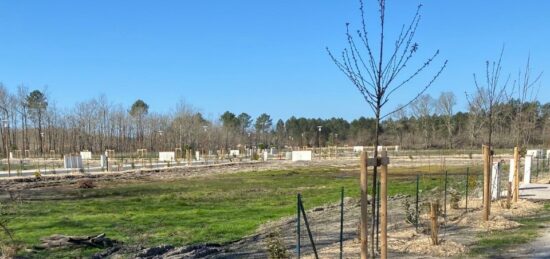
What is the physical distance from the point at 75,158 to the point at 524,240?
43.2 m

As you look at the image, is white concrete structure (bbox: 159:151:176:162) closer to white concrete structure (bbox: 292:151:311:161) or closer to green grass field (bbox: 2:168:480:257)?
white concrete structure (bbox: 292:151:311:161)

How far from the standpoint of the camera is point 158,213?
1823cm

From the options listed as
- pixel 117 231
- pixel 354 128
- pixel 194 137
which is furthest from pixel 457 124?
pixel 117 231

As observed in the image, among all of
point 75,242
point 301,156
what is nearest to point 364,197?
point 75,242

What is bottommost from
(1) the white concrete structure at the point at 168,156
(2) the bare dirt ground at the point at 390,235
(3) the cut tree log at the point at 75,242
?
(1) the white concrete structure at the point at 168,156

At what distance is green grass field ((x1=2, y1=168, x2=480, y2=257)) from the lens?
45.3 feet

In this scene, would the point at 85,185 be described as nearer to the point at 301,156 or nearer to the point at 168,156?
the point at 168,156

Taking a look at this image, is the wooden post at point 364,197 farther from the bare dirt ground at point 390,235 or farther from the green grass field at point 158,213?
the green grass field at point 158,213

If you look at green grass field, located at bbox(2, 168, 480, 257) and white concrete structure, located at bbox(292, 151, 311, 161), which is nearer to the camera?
Result: green grass field, located at bbox(2, 168, 480, 257)

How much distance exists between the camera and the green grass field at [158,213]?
13820mm

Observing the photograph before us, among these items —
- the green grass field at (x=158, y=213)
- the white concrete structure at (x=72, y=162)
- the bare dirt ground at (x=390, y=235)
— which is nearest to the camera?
the bare dirt ground at (x=390, y=235)

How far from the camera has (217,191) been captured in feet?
90.5

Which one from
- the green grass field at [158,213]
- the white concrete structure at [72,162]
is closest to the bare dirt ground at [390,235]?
the green grass field at [158,213]

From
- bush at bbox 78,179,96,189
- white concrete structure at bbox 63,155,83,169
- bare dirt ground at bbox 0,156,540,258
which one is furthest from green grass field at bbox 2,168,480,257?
white concrete structure at bbox 63,155,83,169
